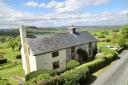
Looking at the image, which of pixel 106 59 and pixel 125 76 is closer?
pixel 125 76

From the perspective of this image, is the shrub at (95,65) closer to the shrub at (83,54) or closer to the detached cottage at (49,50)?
the shrub at (83,54)

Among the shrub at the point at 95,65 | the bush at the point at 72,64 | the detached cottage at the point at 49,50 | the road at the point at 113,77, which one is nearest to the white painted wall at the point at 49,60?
the detached cottage at the point at 49,50

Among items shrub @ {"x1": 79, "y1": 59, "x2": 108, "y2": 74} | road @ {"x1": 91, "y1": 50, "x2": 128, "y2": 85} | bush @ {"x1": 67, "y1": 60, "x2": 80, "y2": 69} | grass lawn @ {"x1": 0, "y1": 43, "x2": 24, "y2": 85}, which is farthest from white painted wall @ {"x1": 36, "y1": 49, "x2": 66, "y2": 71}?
road @ {"x1": 91, "y1": 50, "x2": 128, "y2": 85}

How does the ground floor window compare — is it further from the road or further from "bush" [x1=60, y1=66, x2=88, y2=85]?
the road

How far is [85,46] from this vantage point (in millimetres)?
44188

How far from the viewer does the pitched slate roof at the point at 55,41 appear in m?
31.7

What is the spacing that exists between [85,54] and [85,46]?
2.75 meters

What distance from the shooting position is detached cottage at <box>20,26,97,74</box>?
31203 millimetres

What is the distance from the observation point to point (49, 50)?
108 ft

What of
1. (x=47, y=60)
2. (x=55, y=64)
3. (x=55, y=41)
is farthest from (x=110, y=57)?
(x=47, y=60)

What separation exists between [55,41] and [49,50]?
171 inches

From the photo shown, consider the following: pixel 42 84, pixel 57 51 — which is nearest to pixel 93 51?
pixel 57 51

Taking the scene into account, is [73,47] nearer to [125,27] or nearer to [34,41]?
[34,41]

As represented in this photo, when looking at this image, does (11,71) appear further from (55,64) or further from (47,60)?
(55,64)
